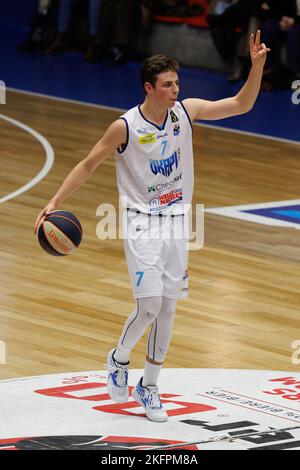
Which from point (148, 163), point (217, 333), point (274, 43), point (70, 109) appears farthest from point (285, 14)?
point (148, 163)

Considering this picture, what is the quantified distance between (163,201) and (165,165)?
19 cm

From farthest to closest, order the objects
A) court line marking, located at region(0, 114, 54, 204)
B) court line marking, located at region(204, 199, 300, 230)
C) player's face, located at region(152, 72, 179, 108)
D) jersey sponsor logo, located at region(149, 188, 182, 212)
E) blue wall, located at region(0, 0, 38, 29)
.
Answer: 1. blue wall, located at region(0, 0, 38, 29)
2. court line marking, located at region(0, 114, 54, 204)
3. court line marking, located at region(204, 199, 300, 230)
4. jersey sponsor logo, located at region(149, 188, 182, 212)
5. player's face, located at region(152, 72, 179, 108)

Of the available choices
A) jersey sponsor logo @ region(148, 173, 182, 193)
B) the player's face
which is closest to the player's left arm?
the player's face

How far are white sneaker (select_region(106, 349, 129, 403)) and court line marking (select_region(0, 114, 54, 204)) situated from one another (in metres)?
5.29

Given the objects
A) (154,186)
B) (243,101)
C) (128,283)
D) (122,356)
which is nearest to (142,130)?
(154,186)

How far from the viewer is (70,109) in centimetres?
1752

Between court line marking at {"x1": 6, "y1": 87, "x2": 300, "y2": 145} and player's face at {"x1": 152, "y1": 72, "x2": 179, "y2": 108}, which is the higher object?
court line marking at {"x1": 6, "y1": 87, "x2": 300, "y2": 145}

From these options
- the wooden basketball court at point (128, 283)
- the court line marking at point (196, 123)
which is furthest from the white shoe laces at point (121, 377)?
the court line marking at point (196, 123)

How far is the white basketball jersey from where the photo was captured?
6785 millimetres

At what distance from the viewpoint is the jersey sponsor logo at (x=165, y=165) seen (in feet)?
22.3

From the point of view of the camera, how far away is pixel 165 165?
6812mm

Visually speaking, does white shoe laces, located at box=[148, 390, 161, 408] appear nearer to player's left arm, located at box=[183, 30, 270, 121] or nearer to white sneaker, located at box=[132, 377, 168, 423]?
white sneaker, located at box=[132, 377, 168, 423]

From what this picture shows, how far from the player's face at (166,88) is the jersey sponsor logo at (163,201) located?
0.48 metres

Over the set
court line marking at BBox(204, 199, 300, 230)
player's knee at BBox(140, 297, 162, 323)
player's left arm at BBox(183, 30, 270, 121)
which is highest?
court line marking at BBox(204, 199, 300, 230)
